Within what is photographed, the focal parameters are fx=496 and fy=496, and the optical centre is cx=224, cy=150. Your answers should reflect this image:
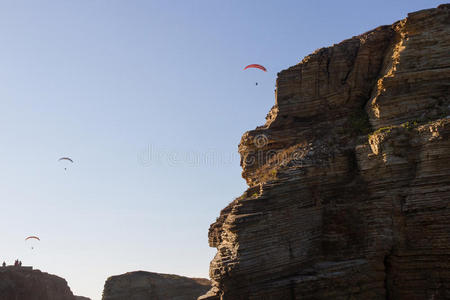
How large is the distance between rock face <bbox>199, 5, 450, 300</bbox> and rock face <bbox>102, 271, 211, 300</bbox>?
5172 centimetres

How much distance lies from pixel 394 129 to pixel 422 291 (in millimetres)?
7788

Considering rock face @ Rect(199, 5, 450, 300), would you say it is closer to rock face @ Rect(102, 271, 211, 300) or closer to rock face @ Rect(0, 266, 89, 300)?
rock face @ Rect(0, 266, 89, 300)

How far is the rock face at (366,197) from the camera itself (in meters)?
23.0

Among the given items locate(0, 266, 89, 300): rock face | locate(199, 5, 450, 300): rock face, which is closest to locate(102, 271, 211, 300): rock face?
locate(0, 266, 89, 300): rock face

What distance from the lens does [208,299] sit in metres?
24.7

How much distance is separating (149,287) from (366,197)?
187ft

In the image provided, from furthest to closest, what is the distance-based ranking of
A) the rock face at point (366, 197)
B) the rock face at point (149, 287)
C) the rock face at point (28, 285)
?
the rock face at point (149, 287) < the rock face at point (28, 285) < the rock face at point (366, 197)

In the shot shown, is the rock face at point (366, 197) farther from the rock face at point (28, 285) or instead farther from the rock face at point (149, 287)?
the rock face at point (149, 287)

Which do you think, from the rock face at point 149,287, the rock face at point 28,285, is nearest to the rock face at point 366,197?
the rock face at point 28,285

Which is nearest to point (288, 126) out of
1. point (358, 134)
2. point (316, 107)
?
point (316, 107)

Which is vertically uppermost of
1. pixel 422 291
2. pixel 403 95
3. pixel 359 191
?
pixel 403 95

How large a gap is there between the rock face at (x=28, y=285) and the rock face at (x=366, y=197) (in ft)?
168

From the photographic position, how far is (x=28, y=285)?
71.2m

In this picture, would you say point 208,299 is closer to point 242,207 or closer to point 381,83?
point 242,207
